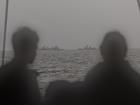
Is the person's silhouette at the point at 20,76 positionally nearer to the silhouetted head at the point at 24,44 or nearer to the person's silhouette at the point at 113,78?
the silhouetted head at the point at 24,44

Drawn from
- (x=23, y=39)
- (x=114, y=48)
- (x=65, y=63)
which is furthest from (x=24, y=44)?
(x=65, y=63)

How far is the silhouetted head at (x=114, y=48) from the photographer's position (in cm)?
88

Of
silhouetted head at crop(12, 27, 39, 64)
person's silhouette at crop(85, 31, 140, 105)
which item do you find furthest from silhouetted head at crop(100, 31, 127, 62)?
silhouetted head at crop(12, 27, 39, 64)

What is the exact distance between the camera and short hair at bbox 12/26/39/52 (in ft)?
A: 2.87

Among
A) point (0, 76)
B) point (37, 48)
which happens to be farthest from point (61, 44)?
point (0, 76)

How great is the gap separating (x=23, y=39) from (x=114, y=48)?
33 centimetres

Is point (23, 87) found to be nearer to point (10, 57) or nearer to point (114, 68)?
point (10, 57)

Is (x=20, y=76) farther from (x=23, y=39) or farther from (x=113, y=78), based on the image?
(x=113, y=78)

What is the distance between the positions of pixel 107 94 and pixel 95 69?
0.32ft

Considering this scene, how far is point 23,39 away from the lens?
88cm

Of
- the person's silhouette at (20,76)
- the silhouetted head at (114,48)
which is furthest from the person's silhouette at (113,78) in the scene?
the person's silhouette at (20,76)

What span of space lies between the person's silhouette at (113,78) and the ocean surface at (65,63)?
4 centimetres

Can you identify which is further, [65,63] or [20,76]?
[65,63]

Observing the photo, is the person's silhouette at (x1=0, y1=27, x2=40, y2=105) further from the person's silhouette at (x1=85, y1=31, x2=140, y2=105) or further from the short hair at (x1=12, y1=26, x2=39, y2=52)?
the person's silhouette at (x1=85, y1=31, x2=140, y2=105)
